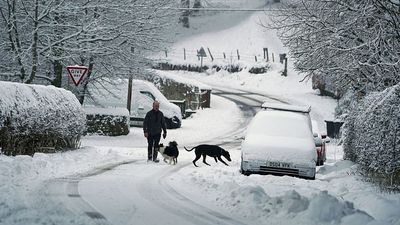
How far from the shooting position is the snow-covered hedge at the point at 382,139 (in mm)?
10358

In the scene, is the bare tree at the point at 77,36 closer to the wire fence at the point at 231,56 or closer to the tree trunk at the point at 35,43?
the tree trunk at the point at 35,43

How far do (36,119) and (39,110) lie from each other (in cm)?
24

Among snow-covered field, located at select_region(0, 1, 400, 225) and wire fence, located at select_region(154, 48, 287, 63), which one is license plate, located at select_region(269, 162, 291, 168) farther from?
wire fence, located at select_region(154, 48, 287, 63)

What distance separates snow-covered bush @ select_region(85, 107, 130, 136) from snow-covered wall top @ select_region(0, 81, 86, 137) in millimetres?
6572

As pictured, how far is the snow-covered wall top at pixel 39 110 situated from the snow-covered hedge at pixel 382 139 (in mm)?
7289

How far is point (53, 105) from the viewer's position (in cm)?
1395

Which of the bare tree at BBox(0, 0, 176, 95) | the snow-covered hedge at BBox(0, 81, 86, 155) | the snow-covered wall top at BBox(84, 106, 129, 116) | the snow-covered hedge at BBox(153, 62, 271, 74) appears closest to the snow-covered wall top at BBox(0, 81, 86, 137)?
the snow-covered hedge at BBox(0, 81, 86, 155)

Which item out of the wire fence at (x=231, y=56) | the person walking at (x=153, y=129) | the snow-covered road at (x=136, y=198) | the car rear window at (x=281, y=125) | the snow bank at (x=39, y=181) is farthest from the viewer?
the wire fence at (x=231, y=56)

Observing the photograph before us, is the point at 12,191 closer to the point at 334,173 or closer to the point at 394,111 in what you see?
the point at 394,111

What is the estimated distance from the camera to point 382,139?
10664mm

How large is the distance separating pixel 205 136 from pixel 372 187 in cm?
1526

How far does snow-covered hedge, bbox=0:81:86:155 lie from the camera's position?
12.1 meters

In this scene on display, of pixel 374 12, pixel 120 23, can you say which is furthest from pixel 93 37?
pixel 374 12

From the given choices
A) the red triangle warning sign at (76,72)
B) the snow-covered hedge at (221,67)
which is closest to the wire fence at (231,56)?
the snow-covered hedge at (221,67)
